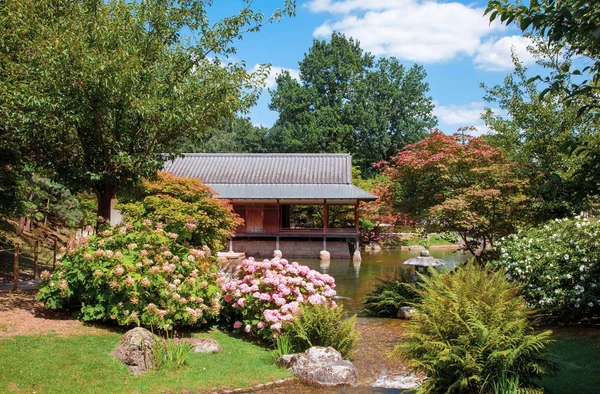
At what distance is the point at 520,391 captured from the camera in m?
5.07

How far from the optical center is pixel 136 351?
6430mm

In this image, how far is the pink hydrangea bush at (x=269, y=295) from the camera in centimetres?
810

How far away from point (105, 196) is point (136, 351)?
3.89m

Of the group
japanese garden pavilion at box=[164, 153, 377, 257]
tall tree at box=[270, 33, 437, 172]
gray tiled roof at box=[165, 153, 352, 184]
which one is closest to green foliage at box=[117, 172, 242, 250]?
japanese garden pavilion at box=[164, 153, 377, 257]

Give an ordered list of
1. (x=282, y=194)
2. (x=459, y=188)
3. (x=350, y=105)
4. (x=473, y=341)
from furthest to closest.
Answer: (x=350, y=105) → (x=282, y=194) → (x=459, y=188) → (x=473, y=341)

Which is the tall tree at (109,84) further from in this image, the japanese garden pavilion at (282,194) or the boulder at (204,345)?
the japanese garden pavilion at (282,194)

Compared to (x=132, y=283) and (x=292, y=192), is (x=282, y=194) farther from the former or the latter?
(x=132, y=283)

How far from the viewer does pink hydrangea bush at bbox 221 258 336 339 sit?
8096mm

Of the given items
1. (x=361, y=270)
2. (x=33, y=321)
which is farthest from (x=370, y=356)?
(x=361, y=270)

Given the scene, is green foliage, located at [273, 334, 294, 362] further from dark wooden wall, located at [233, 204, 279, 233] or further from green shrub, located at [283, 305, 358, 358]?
dark wooden wall, located at [233, 204, 279, 233]

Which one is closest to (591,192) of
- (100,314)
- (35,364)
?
(35,364)

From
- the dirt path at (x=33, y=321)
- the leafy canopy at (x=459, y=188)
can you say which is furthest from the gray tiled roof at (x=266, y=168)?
the dirt path at (x=33, y=321)

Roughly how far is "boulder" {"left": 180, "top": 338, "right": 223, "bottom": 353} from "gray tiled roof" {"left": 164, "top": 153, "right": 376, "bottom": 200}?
757 inches

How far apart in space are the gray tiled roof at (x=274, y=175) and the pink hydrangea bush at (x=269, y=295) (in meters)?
17.7
